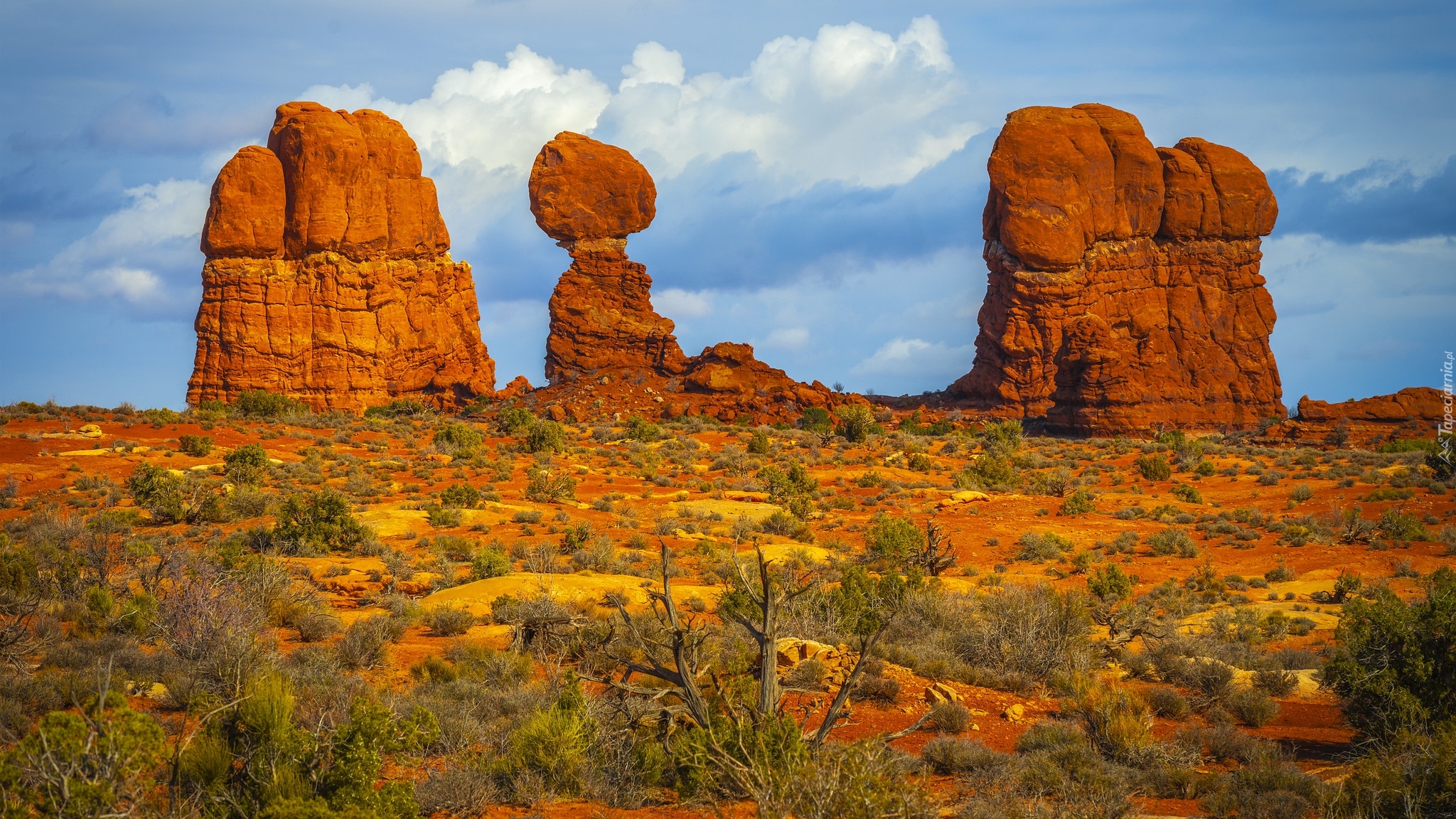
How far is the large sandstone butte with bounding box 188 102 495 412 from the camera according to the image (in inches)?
1853

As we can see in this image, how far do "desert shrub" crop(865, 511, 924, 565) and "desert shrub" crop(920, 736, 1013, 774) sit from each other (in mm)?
8042

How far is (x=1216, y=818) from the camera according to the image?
618 cm

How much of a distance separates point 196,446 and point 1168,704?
22083 millimetres

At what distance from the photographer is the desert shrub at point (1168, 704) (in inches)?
340

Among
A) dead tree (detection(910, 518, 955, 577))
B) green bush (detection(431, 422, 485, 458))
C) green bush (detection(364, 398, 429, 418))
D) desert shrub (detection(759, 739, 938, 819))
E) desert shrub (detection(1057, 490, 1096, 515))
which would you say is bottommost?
desert shrub (detection(759, 739, 938, 819))

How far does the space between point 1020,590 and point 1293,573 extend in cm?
635

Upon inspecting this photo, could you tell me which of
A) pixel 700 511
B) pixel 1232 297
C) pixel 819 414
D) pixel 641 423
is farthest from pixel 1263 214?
pixel 700 511

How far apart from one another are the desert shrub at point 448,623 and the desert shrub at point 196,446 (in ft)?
49.8

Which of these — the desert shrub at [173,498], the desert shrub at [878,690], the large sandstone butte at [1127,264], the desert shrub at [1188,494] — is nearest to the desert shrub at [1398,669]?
the desert shrub at [878,690]

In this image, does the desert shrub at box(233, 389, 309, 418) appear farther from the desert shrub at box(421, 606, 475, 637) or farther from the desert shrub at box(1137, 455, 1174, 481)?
the desert shrub at box(1137, 455, 1174, 481)

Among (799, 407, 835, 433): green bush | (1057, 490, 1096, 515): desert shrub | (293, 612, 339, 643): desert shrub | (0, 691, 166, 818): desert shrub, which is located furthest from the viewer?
(799, 407, 835, 433): green bush

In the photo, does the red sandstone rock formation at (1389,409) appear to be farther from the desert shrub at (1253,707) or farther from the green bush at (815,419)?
the desert shrub at (1253,707)

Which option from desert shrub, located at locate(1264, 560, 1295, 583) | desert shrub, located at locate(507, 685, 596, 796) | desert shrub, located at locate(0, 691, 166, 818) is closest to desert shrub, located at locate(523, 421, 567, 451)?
desert shrub, located at locate(1264, 560, 1295, 583)

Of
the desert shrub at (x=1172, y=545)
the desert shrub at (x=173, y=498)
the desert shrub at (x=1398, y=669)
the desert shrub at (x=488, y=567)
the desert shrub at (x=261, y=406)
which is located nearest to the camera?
the desert shrub at (x=1398, y=669)
